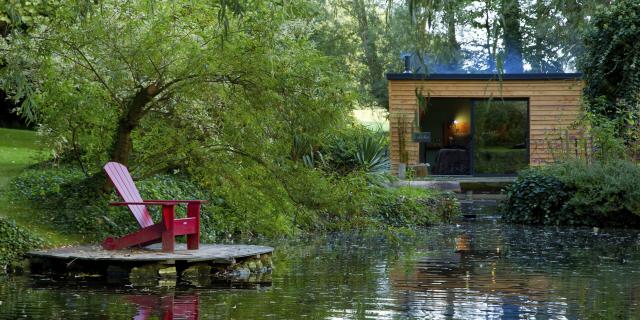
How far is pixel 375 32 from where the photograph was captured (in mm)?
37000

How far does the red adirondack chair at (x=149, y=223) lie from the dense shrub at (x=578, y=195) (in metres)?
8.78

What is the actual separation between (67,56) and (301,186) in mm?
3424

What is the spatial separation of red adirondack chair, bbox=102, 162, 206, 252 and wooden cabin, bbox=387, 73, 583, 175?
13.3 m

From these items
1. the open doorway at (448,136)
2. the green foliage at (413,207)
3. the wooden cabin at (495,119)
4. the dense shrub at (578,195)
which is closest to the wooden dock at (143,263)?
the green foliage at (413,207)

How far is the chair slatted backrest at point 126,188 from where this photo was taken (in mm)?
11805

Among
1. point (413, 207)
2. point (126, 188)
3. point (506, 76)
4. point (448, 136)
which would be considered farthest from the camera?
point (448, 136)

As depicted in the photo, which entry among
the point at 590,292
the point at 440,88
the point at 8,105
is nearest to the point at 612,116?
the point at 440,88

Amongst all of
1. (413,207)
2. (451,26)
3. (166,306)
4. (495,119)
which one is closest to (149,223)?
(166,306)

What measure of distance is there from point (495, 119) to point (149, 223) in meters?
16.5

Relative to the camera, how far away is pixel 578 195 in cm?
1828

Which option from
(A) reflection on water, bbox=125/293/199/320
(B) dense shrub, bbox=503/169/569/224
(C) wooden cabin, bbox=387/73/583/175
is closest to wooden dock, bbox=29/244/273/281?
(A) reflection on water, bbox=125/293/199/320

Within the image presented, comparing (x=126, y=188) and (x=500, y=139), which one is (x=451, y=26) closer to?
(x=126, y=188)

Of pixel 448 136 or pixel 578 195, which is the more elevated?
pixel 448 136

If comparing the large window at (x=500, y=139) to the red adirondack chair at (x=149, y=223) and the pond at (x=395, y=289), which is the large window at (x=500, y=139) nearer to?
the pond at (x=395, y=289)
